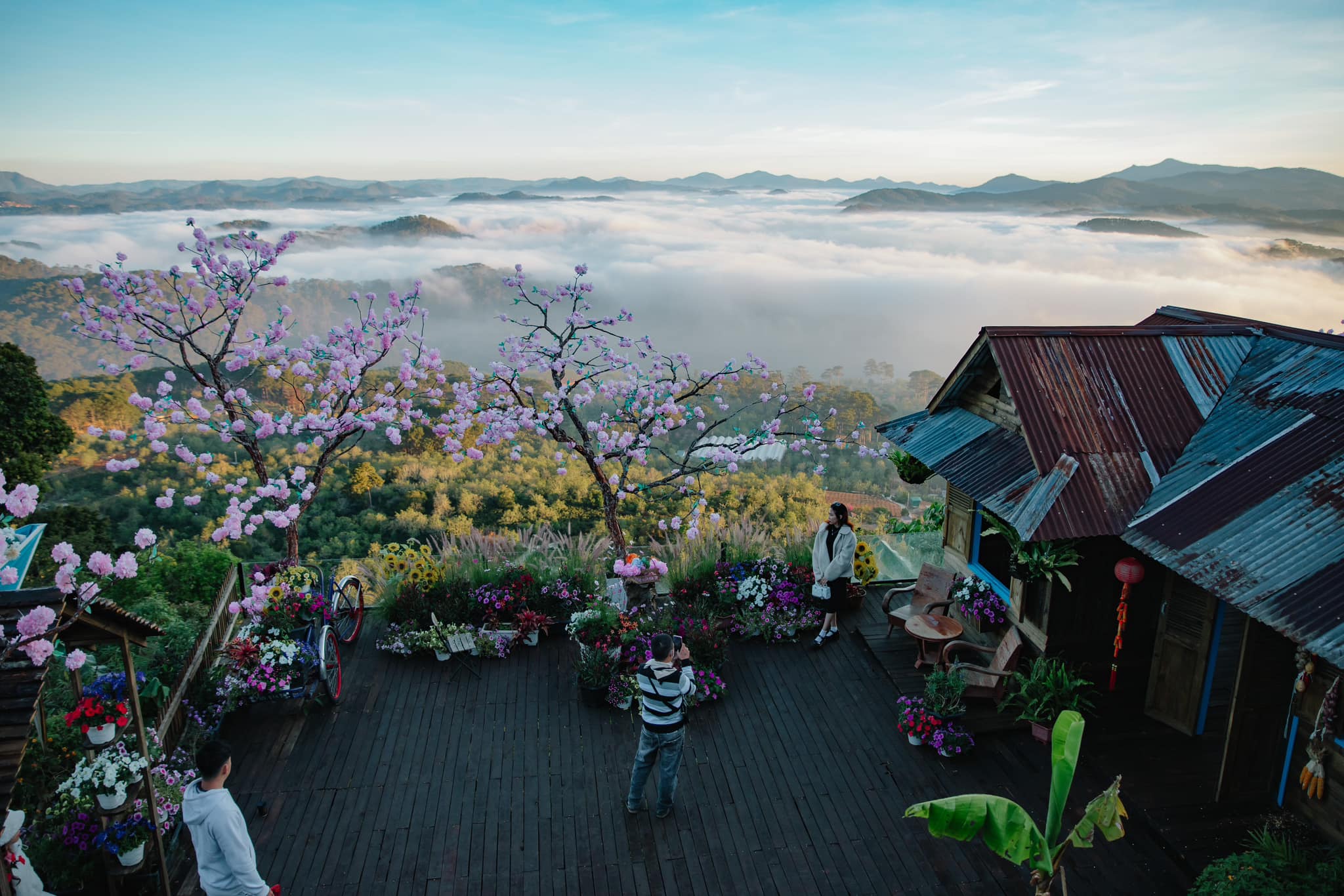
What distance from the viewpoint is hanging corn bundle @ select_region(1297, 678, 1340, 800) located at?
5.45 m

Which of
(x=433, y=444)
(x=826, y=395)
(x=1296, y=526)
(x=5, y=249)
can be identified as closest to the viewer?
(x=1296, y=526)

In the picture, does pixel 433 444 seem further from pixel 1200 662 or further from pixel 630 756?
pixel 1200 662

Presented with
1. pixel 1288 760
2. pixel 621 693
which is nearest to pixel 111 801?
pixel 621 693

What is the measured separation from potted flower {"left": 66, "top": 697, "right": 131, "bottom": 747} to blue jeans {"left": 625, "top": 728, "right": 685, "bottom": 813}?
12.6 ft

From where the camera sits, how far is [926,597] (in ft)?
32.2

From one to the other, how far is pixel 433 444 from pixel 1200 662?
2712 centimetres

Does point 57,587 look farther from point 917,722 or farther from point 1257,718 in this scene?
point 1257,718

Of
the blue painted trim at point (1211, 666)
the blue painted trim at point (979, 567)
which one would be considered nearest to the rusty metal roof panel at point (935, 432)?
the blue painted trim at point (979, 567)

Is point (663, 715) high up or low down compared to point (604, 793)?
up

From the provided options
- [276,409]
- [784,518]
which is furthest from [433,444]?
[784,518]

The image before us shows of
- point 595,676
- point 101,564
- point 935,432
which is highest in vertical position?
point 101,564

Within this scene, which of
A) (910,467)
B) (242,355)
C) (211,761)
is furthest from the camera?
(242,355)

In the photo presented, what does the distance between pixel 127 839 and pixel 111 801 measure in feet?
0.99

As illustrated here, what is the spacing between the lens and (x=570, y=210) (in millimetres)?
49594
